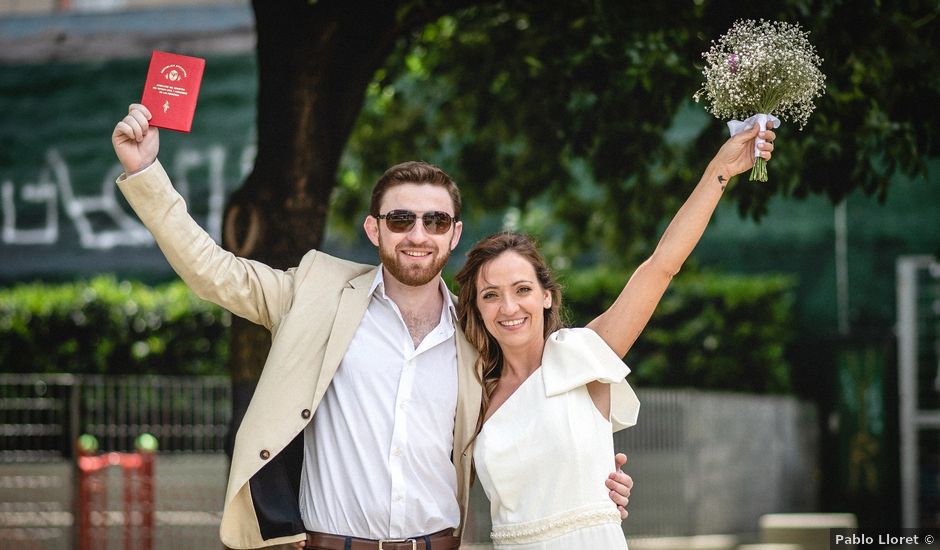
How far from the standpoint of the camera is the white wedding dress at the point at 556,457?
4004 mm

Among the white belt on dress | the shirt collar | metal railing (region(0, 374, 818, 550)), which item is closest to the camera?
the white belt on dress

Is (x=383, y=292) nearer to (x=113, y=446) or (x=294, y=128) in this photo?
(x=294, y=128)

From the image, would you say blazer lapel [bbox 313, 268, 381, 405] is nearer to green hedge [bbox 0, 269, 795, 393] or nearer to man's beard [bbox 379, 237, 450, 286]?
man's beard [bbox 379, 237, 450, 286]

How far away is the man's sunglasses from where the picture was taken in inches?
167

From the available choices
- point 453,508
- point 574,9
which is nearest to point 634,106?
point 574,9

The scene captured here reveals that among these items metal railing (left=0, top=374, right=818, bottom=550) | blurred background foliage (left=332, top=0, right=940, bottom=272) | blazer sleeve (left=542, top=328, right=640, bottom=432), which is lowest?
metal railing (left=0, top=374, right=818, bottom=550)

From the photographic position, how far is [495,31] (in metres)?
7.93

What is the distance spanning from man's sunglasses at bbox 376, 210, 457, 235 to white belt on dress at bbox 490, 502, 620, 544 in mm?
1072

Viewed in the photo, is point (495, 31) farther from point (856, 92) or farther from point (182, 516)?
point (182, 516)

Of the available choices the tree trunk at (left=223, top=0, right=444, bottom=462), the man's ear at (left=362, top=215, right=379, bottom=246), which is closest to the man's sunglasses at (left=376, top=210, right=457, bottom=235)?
the man's ear at (left=362, top=215, right=379, bottom=246)

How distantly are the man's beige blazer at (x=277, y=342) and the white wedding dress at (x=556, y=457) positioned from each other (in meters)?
0.15

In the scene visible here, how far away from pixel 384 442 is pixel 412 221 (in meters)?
0.79

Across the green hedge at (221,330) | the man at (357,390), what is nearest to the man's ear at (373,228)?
the man at (357,390)

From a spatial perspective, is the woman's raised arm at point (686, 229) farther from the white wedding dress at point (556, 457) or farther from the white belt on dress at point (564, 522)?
the white belt on dress at point (564, 522)
